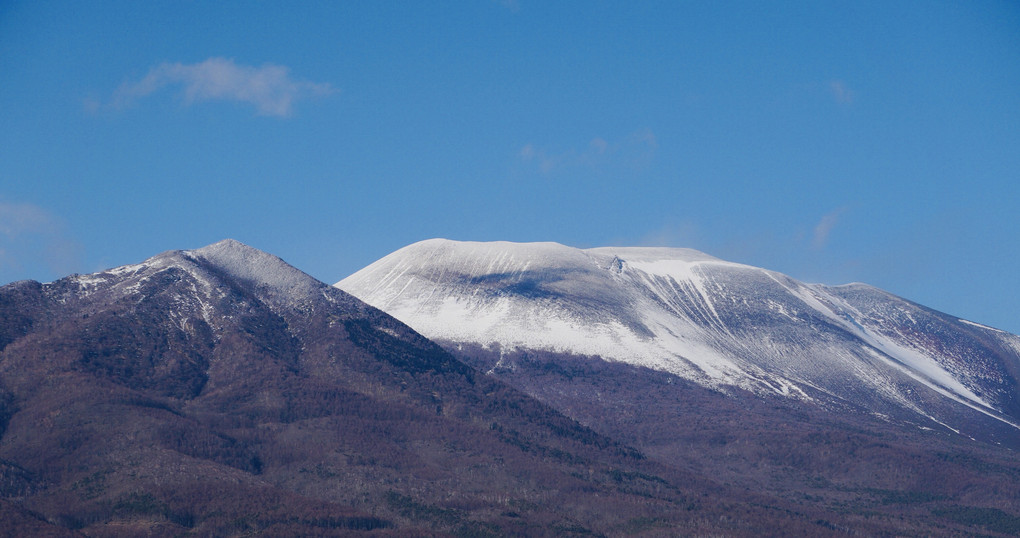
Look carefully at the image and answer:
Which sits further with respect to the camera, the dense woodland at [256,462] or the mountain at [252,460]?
the dense woodland at [256,462]

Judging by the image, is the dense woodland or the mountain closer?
the mountain

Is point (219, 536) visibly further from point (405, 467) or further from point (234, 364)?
point (234, 364)

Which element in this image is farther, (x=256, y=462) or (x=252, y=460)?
(x=256, y=462)

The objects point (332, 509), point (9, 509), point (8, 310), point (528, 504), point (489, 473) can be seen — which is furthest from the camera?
point (8, 310)

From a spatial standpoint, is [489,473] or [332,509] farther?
[489,473]

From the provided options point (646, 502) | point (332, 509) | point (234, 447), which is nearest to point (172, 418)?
point (234, 447)

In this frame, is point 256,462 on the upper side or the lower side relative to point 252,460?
lower

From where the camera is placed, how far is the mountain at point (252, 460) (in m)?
142

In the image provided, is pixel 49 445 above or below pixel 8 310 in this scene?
below

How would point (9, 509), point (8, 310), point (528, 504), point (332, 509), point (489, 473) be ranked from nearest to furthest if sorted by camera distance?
point (9, 509) < point (332, 509) < point (528, 504) < point (489, 473) < point (8, 310)

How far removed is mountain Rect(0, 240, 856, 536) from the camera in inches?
5581

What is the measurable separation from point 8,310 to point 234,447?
5703 centimetres

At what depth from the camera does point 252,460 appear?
16425 cm

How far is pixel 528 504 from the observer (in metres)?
164
